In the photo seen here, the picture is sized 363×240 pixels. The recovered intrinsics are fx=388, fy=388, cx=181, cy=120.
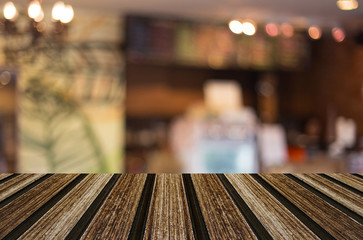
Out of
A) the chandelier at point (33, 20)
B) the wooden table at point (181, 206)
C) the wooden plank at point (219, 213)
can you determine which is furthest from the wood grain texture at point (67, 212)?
the chandelier at point (33, 20)

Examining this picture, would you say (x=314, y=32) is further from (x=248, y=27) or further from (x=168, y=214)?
(x=168, y=214)

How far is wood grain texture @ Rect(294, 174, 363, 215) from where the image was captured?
519 mm

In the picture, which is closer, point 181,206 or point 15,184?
point 181,206

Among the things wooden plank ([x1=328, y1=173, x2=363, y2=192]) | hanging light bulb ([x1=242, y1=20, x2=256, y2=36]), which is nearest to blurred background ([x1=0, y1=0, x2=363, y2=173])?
hanging light bulb ([x1=242, y1=20, x2=256, y2=36])

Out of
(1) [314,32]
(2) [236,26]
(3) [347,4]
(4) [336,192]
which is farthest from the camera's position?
(1) [314,32]

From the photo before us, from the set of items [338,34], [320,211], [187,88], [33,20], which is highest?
[338,34]

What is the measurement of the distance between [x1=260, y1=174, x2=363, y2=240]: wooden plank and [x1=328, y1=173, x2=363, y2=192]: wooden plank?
0.31 feet

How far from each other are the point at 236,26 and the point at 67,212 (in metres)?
3.63

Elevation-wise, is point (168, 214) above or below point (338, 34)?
below

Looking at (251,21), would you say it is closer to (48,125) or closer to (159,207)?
(48,125)

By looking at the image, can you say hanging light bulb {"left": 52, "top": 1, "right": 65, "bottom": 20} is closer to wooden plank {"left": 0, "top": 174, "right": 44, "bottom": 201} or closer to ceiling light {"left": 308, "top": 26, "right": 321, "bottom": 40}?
wooden plank {"left": 0, "top": 174, "right": 44, "bottom": 201}

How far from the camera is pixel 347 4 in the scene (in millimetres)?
3328

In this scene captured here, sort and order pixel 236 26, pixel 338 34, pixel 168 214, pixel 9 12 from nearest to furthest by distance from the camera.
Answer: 1. pixel 168 214
2. pixel 9 12
3. pixel 236 26
4. pixel 338 34

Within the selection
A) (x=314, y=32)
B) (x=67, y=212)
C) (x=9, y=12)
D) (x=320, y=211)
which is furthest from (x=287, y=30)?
(x=67, y=212)
